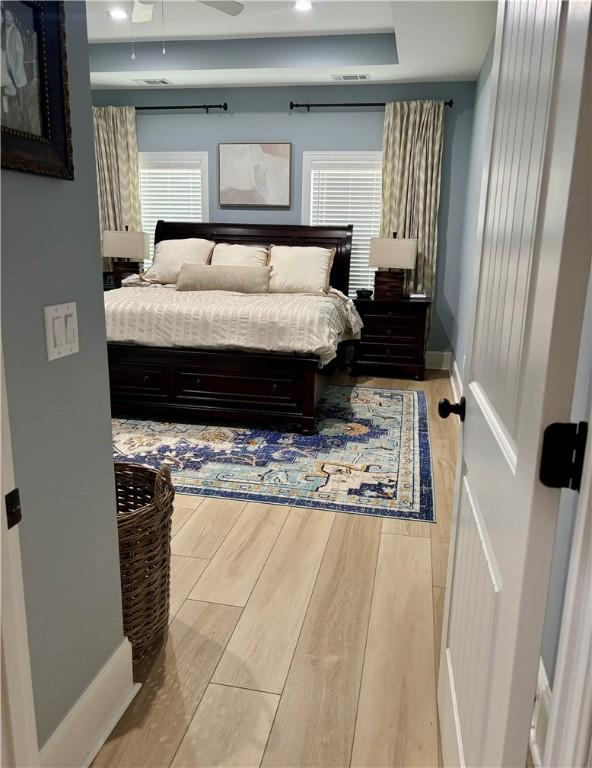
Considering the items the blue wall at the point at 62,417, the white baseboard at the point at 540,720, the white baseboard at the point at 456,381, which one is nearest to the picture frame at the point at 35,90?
the blue wall at the point at 62,417

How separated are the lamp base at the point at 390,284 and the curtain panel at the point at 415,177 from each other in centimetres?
33

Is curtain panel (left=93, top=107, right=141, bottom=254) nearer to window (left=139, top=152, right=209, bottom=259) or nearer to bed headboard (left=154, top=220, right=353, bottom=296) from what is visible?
window (left=139, top=152, right=209, bottom=259)

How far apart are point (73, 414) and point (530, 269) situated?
1.04 metres

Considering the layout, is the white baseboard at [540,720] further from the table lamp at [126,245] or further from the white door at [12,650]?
the table lamp at [126,245]

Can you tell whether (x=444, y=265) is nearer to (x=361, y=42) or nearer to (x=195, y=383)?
(x=361, y=42)

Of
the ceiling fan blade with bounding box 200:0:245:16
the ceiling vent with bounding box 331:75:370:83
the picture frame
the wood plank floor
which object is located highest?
the ceiling vent with bounding box 331:75:370:83

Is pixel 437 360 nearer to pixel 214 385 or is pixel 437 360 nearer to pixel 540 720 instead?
pixel 214 385

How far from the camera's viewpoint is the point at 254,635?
2002mm

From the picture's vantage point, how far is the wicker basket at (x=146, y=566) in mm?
1771

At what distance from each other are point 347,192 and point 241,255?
1.32m

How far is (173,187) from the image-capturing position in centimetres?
615

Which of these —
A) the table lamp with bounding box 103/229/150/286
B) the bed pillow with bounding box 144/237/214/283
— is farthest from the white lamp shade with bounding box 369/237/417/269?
the table lamp with bounding box 103/229/150/286

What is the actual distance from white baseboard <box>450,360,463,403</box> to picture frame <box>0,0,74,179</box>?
3944 millimetres

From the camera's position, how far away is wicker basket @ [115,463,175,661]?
1.77 meters
